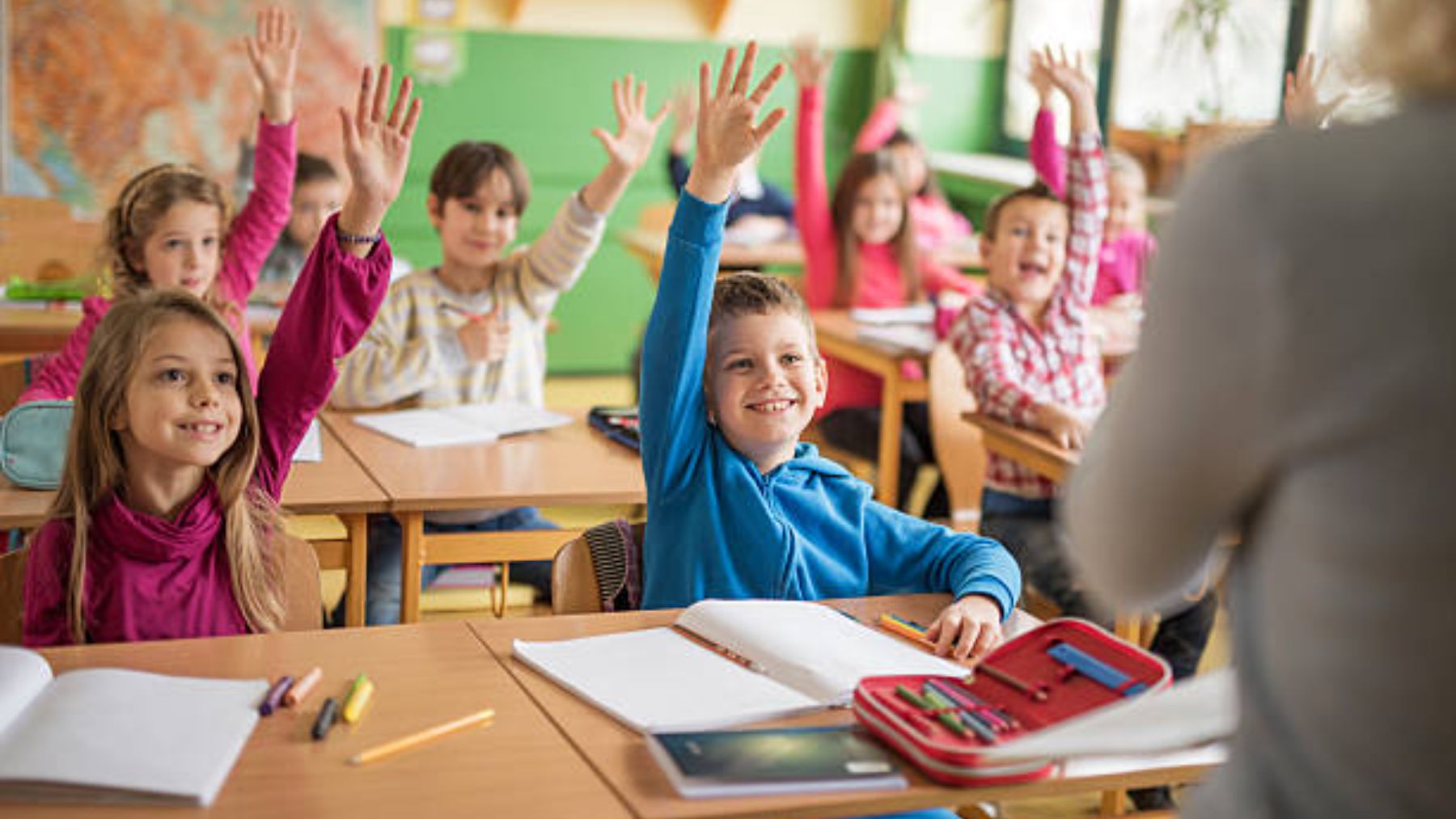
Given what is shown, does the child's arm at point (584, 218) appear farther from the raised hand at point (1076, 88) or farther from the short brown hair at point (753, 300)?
the short brown hair at point (753, 300)

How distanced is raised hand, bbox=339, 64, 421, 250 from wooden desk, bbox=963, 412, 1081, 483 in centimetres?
135

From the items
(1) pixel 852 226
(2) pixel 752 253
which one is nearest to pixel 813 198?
(1) pixel 852 226

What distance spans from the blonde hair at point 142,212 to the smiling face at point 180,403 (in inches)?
42.6

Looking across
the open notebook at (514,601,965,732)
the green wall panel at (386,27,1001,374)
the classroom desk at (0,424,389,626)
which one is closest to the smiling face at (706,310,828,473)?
the open notebook at (514,601,965,732)

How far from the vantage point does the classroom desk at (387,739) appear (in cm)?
131

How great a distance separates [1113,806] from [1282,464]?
1.96 meters

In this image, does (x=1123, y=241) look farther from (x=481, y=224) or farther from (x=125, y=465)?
(x=125, y=465)

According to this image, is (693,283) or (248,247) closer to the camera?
(693,283)

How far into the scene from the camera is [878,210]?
483 cm

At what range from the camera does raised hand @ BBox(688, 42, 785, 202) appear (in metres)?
1.84

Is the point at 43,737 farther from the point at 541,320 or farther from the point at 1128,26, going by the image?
the point at 1128,26

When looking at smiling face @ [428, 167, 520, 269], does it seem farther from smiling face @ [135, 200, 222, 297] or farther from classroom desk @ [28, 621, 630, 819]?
classroom desk @ [28, 621, 630, 819]

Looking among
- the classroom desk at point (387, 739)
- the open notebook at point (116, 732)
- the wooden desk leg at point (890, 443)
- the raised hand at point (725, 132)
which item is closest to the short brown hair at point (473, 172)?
the wooden desk leg at point (890, 443)

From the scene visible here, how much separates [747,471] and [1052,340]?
161 centimetres
